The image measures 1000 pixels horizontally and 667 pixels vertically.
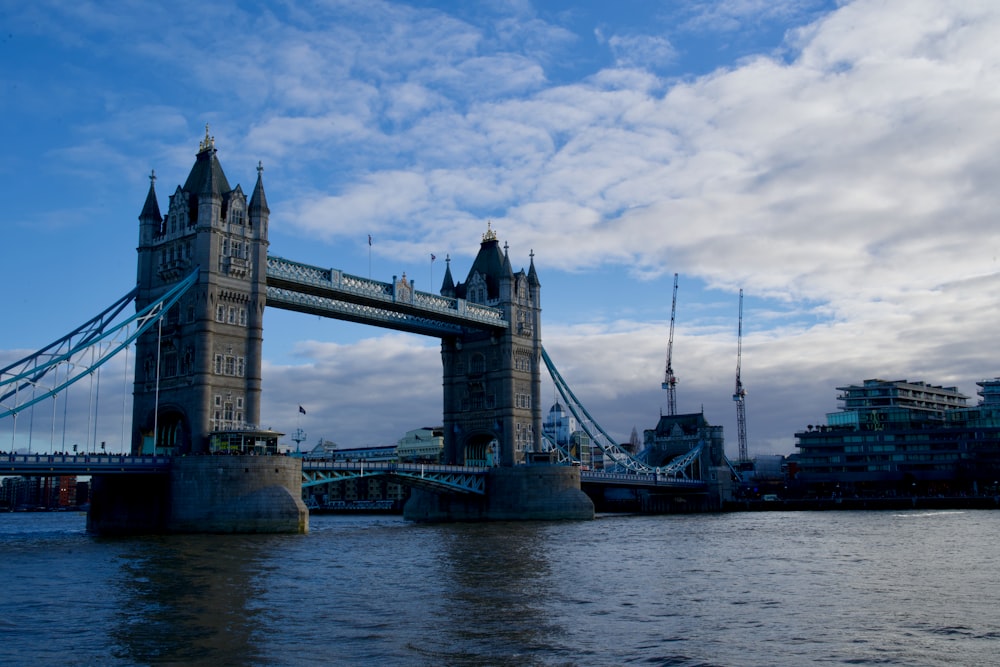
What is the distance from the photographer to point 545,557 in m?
51.1

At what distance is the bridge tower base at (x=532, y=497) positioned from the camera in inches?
3861

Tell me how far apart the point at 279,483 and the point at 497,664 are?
161 feet

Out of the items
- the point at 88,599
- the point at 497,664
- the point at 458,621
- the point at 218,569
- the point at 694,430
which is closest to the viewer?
the point at 497,664

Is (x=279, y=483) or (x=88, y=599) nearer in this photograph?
(x=88, y=599)

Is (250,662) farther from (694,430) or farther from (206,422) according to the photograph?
(694,430)

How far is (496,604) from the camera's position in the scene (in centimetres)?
3247

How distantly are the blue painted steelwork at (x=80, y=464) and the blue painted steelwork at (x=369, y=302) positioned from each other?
61.8ft

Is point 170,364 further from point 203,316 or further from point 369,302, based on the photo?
point 369,302

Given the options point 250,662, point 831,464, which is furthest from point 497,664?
point 831,464

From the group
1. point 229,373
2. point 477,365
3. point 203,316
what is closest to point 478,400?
point 477,365

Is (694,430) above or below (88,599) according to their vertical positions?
above

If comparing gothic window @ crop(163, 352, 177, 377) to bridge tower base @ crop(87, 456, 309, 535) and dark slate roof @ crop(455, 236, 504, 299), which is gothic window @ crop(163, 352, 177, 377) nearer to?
bridge tower base @ crop(87, 456, 309, 535)

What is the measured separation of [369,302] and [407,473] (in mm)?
15817

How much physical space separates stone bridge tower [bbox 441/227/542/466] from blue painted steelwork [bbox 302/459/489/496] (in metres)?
6.74
